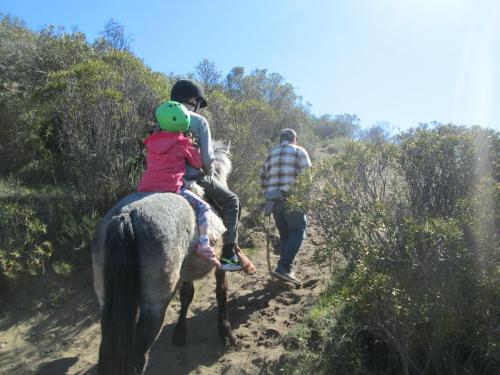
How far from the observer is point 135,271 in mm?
3053

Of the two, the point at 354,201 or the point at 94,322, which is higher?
the point at 354,201

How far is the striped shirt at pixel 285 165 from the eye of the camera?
18.5 feet

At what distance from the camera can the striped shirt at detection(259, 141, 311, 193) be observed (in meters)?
5.63

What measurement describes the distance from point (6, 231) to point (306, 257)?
15.1 ft

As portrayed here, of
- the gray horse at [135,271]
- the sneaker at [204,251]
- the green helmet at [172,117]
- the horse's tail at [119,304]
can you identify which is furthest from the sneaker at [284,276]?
the horse's tail at [119,304]

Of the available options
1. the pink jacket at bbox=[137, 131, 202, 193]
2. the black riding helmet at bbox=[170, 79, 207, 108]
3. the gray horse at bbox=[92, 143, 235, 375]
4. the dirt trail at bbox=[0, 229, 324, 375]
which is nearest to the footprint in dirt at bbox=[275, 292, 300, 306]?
the dirt trail at bbox=[0, 229, 324, 375]

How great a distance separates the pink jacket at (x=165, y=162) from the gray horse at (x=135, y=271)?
19cm

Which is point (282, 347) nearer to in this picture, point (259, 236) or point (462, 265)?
point (462, 265)

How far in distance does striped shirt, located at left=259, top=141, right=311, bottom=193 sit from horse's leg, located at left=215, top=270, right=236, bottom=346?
1.57 metres

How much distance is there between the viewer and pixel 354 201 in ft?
11.6

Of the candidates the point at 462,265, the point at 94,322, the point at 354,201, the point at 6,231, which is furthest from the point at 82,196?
the point at 462,265

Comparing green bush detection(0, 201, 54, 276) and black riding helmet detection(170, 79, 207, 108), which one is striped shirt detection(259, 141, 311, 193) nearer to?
black riding helmet detection(170, 79, 207, 108)

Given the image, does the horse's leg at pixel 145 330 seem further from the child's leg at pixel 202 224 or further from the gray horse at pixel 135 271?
the child's leg at pixel 202 224

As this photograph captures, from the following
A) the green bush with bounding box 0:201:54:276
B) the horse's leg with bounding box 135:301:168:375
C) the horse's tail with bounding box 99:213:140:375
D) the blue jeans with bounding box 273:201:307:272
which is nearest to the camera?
the horse's tail with bounding box 99:213:140:375
